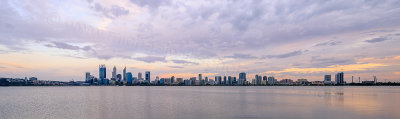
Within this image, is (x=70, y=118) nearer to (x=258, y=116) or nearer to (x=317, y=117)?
(x=258, y=116)

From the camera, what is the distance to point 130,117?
3588cm

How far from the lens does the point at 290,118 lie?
34.2 m

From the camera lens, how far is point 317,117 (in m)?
35.6

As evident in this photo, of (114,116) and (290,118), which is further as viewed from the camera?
(114,116)

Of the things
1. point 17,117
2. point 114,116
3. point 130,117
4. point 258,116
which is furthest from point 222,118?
point 17,117

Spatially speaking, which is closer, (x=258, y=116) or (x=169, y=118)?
(x=169, y=118)

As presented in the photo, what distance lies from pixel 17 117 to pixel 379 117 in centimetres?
5251

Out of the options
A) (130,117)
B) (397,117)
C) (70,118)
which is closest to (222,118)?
(130,117)

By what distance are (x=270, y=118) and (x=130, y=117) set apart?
19.9m

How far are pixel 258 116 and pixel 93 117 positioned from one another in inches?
946

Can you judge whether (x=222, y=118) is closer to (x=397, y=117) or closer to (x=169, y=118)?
(x=169, y=118)

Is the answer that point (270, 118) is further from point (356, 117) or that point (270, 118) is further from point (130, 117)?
point (130, 117)

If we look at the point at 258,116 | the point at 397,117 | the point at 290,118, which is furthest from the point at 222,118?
the point at 397,117

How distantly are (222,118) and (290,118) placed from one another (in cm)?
938
